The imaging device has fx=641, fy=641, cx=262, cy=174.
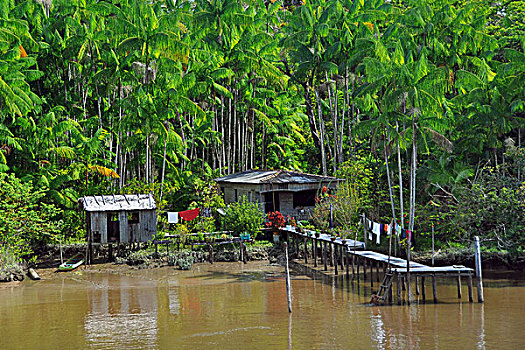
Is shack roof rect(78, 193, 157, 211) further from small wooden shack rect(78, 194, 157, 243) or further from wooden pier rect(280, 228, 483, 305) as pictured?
wooden pier rect(280, 228, 483, 305)

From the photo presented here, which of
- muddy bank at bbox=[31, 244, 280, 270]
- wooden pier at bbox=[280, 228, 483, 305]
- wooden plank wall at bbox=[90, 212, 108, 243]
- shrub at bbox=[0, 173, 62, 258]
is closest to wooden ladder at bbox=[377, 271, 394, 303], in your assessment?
wooden pier at bbox=[280, 228, 483, 305]

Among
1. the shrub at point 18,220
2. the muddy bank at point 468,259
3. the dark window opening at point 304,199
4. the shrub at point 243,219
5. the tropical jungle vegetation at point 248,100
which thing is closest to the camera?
the muddy bank at point 468,259

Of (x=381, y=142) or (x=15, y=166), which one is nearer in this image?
(x=381, y=142)

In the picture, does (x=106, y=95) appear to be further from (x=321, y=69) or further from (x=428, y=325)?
(x=428, y=325)

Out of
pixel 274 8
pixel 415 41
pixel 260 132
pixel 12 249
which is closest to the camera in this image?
pixel 12 249

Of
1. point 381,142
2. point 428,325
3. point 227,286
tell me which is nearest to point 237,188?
point 381,142

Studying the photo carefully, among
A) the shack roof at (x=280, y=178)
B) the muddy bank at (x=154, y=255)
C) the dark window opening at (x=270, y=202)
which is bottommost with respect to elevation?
the muddy bank at (x=154, y=255)

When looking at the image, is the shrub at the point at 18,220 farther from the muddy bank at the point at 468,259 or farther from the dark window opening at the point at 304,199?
the muddy bank at the point at 468,259

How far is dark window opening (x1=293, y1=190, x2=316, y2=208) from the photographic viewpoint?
32219 mm

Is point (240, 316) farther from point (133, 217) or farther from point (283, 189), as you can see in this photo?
point (283, 189)

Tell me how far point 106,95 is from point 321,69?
462 inches

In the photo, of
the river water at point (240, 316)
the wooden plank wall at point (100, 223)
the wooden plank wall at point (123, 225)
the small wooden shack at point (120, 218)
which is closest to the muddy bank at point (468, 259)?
the river water at point (240, 316)

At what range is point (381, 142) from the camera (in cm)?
2933

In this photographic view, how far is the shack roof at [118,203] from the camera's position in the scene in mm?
27234
